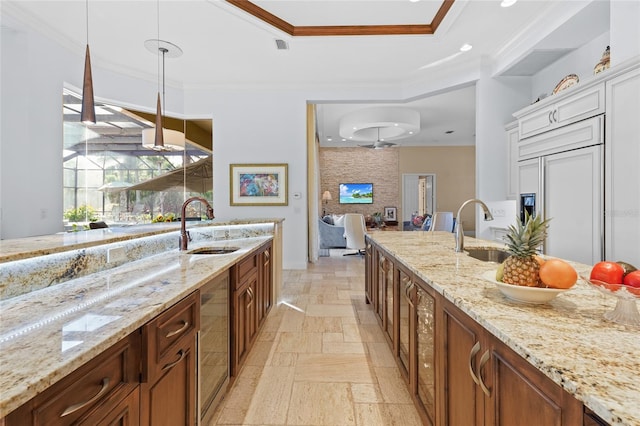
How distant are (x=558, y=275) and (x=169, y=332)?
1304mm

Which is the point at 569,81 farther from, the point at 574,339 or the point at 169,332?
the point at 169,332

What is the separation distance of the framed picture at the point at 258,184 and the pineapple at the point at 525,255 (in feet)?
14.5

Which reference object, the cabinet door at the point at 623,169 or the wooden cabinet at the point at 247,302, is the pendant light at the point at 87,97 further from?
the cabinet door at the point at 623,169

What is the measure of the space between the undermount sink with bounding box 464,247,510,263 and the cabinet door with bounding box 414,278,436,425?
839 millimetres

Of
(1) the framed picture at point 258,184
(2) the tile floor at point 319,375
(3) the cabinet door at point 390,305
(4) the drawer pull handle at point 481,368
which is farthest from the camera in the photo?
(1) the framed picture at point 258,184

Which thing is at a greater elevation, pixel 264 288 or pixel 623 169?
pixel 623 169

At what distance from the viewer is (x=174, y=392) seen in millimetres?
1142

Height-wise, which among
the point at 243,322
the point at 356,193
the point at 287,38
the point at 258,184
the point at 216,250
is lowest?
the point at 243,322

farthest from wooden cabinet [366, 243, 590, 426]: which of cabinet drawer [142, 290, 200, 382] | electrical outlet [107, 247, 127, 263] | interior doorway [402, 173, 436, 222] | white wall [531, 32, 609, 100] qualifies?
interior doorway [402, 173, 436, 222]

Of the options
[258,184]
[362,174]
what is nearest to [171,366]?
[258,184]

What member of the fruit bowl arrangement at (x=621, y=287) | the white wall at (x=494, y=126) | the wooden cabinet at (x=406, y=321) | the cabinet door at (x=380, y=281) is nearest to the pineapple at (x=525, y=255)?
the fruit bowl arrangement at (x=621, y=287)

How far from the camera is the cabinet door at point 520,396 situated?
62cm

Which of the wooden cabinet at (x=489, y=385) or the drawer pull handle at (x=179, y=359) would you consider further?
the drawer pull handle at (x=179, y=359)

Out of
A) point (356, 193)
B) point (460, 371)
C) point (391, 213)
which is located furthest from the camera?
point (356, 193)
